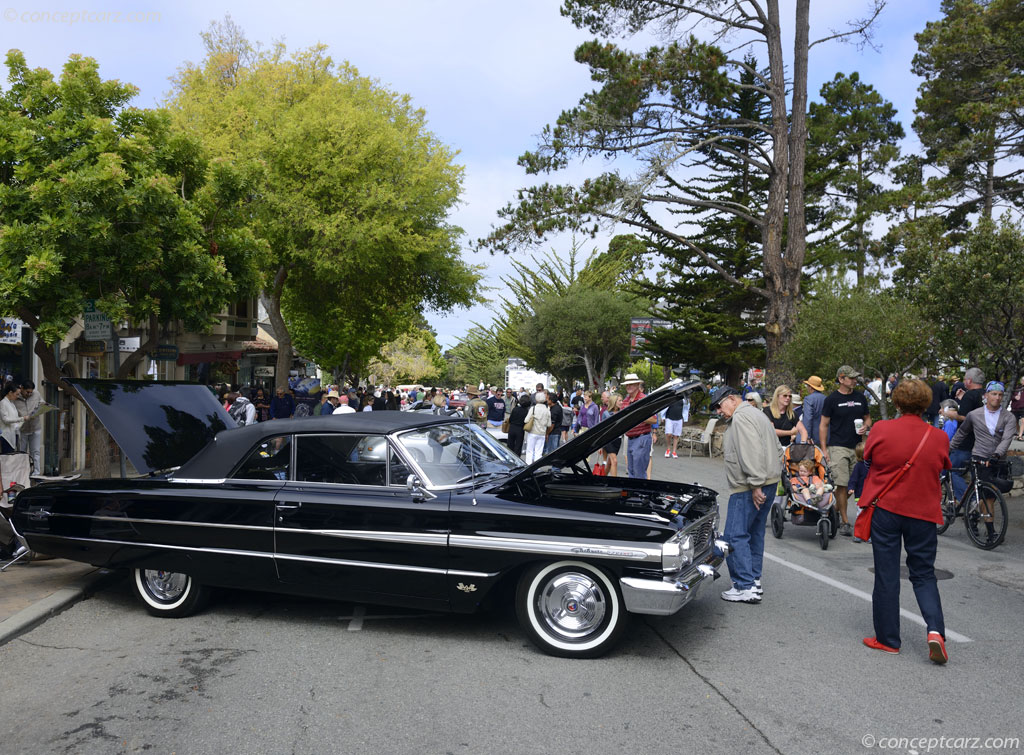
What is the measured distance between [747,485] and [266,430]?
143 inches

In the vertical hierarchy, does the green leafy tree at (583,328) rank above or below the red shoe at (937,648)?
above

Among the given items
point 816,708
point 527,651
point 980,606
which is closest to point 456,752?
point 527,651

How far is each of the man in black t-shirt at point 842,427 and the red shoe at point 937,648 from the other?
4296 mm

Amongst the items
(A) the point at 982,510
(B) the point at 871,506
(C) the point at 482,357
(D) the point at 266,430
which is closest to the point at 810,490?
(A) the point at 982,510

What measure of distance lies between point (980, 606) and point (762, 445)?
216 cm

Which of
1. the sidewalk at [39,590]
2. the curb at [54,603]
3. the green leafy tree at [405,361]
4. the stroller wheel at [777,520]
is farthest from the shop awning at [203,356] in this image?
the green leafy tree at [405,361]

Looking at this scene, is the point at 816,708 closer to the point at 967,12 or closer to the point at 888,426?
the point at 888,426

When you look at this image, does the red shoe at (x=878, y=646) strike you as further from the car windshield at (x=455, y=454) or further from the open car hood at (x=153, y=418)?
the open car hood at (x=153, y=418)

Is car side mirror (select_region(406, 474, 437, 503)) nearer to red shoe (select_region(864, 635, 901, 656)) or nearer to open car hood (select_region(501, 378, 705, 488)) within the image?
open car hood (select_region(501, 378, 705, 488))

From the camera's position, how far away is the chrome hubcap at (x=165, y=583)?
614 cm

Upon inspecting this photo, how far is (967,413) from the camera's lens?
9867 millimetres

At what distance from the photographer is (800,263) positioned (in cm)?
2136

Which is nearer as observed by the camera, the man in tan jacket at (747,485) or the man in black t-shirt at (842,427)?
the man in tan jacket at (747,485)

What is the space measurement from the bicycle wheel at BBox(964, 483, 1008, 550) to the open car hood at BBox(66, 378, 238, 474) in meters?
7.77
